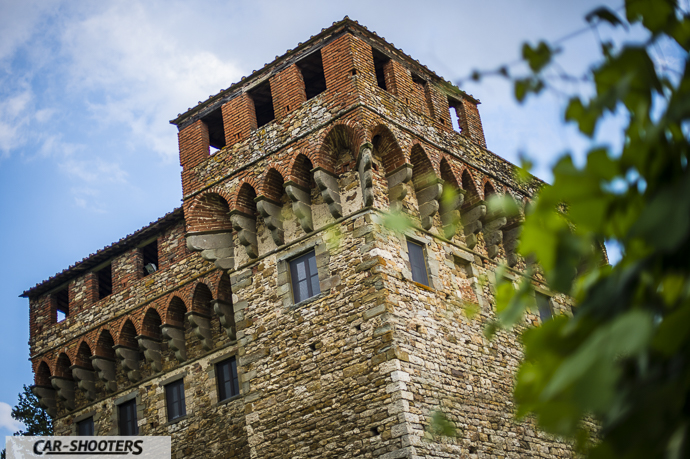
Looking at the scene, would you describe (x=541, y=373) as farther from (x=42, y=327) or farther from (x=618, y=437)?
(x=42, y=327)

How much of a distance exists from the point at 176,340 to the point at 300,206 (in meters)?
5.20

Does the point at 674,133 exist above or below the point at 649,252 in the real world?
above

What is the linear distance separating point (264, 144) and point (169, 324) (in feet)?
16.5

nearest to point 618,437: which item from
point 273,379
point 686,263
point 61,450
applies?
point 686,263

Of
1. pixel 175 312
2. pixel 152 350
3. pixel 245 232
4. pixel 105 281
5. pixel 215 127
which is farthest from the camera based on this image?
pixel 105 281

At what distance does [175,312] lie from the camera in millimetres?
15281

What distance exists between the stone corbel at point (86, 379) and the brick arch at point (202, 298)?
420 cm

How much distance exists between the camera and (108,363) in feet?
53.7

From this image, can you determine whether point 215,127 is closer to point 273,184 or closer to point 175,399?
point 273,184

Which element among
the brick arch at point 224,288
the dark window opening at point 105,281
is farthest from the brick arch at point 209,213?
the dark window opening at point 105,281

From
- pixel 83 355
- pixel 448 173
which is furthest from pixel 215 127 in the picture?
pixel 83 355

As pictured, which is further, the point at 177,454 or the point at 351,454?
the point at 177,454

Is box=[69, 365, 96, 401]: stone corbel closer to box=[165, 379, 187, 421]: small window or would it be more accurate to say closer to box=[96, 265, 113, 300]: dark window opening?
box=[96, 265, 113, 300]: dark window opening

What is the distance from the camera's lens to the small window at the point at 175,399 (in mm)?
14664
